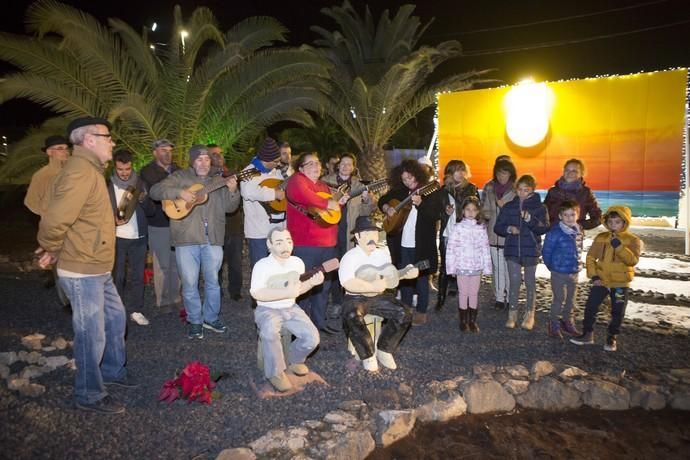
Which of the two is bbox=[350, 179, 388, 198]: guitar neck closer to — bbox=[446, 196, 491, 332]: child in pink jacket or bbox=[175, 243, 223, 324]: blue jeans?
bbox=[446, 196, 491, 332]: child in pink jacket

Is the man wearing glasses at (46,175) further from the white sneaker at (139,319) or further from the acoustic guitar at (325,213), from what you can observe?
the acoustic guitar at (325,213)

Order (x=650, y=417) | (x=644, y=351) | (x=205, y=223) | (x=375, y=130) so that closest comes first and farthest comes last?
(x=650, y=417)
(x=644, y=351)
(x=205, y=223)
(x=375, y=130)

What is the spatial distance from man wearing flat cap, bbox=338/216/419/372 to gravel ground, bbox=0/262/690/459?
0.73ft

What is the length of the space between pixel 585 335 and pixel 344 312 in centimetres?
255

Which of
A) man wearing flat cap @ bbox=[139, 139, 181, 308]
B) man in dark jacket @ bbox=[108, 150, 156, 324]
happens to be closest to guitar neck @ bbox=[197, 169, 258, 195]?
man in dark jacket @ bbox=[108, 150, 156, 324]

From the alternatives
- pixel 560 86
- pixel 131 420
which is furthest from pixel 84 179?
pixel 560 86

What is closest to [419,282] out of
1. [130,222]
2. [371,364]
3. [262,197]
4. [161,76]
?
[371,364]

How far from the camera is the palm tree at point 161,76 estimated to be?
872 centimetres

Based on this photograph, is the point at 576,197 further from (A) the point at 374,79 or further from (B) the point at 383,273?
(A) the point at 374,79

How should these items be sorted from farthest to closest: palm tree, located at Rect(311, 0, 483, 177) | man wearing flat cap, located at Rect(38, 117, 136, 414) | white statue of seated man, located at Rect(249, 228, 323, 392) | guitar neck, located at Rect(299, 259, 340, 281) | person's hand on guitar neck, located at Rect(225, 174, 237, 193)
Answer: palm tree, located at Rect(311, 0, 483, 177)
person's hand on guitar neck, located at Rect(225, 174, 237, 193)
guitar neck, located at Rect(299, 259, 340, 281)
white statue of seated man, located at Rect(249, 228, 323, 392)
man wearing flat cap, located at Rect(38, 117, 136, 414)

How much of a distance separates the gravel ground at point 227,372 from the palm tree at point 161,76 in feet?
13.0

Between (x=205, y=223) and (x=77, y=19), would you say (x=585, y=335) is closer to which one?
(x=205, y=223)

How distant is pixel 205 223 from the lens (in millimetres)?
5395

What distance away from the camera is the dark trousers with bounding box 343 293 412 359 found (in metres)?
4.52
